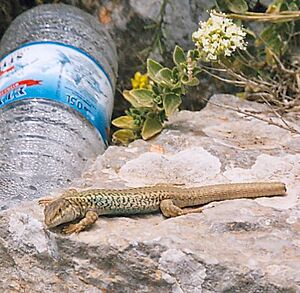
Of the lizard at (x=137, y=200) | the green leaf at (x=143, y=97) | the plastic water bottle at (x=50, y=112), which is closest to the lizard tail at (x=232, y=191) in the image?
the lizard at (x=137, y=200)

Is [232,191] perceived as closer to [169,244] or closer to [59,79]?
[169,244]

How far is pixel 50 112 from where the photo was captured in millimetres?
2449

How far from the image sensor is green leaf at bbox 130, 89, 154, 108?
242 centimetres

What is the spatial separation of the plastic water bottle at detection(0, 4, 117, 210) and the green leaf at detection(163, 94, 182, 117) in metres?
0.26

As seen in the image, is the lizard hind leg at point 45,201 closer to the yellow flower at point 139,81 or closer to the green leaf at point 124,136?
the green leaf at point 124,136

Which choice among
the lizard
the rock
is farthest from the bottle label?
the lizard

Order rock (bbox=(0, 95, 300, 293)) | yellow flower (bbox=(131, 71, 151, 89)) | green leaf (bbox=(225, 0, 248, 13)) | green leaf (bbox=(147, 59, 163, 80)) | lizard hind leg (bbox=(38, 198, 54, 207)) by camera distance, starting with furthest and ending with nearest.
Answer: yellow flower (bbox=(131, 71, 151, 89)), green leaf (bbox=(225, 0, 248, 13)), green leaf (bbox=(147, 59, 163, 80)), lizard hind leg (bbox=(38, 198, 54, 207)), rock (bbox=(0, 95, 300, 293))

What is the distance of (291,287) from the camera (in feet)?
5.08

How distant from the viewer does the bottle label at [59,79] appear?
2.44 metres

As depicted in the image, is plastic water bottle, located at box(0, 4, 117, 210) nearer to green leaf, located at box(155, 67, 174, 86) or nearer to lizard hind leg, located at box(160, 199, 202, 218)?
green leaf, located at box(155, 67, 174, 86)

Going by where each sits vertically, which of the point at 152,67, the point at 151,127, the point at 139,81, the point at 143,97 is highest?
the point at 139,81

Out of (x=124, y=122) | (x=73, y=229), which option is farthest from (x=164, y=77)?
(x=73, y=229)

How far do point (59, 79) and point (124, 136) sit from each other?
272mm

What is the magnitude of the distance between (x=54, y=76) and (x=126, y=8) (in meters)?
0.72
